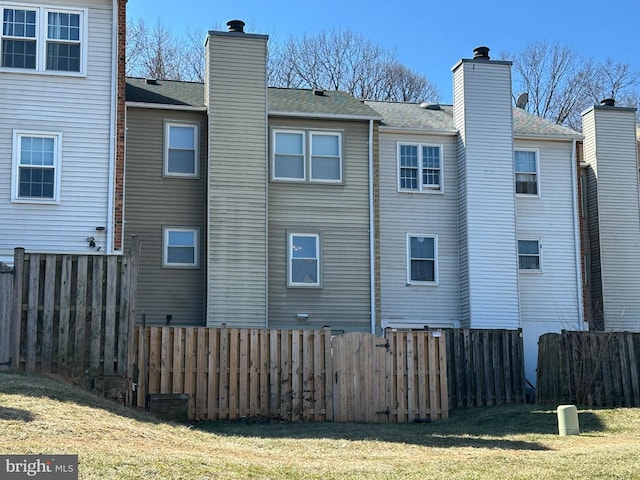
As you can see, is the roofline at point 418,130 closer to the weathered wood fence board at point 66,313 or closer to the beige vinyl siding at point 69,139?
the beige vinyl siding at point 69,139

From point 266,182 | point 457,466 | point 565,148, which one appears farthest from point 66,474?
point 565,148

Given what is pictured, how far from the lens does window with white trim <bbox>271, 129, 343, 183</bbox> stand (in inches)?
974

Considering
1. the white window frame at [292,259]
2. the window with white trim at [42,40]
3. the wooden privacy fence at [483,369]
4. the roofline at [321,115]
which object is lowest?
the wooden privacy fence at [483,369]

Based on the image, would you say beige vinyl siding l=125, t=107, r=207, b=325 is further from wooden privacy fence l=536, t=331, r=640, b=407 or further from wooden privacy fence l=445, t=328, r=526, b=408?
wooden privacy fence l=536, t=331, r=640, b=407

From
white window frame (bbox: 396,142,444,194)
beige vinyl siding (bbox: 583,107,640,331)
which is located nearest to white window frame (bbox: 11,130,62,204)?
white window frame (bbox: 396,142,444,194)

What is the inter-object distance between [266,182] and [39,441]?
14961 millimetres

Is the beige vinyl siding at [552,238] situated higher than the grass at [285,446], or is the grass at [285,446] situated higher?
the beige vinyl siding at [552,238]

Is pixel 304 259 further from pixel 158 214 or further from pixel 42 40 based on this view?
pixel 42 40

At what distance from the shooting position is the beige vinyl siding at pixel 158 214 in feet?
77.0

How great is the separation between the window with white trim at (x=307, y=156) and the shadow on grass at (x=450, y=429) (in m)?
8.75

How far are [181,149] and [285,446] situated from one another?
13.4 m

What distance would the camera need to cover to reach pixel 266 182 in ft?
78.6

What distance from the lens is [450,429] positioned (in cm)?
1567

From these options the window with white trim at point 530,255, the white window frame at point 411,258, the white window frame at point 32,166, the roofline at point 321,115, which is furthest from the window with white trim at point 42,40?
the window with white trim at point 530,255
